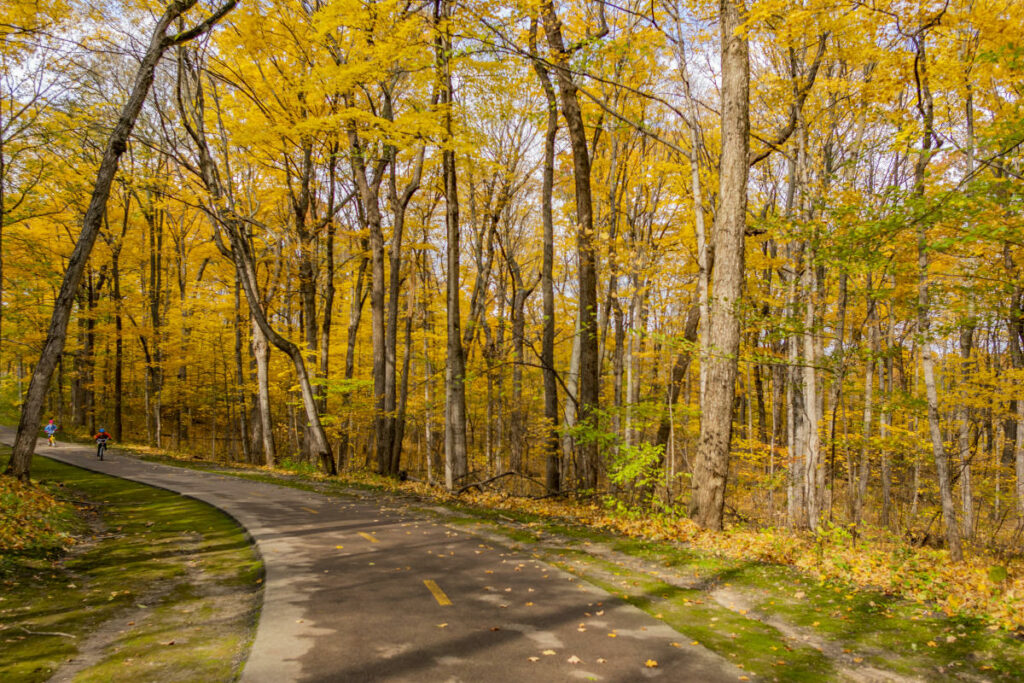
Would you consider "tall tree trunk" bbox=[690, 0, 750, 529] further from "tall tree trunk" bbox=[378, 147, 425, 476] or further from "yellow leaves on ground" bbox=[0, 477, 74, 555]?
"tall tree trunk" bbox=[378, 147, 425, 476]

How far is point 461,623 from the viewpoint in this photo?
563cm

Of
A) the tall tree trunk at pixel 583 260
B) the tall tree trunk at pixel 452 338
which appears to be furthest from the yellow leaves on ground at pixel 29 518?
the tall tree trunk at pixel 583 260

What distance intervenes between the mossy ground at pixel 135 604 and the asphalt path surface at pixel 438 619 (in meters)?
0.45

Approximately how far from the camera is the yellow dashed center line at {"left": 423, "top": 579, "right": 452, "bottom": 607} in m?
6.27

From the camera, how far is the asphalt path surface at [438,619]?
460 cm

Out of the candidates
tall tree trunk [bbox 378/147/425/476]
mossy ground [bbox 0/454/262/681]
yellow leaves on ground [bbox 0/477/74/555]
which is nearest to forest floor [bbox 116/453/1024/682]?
mossy ground [bbox 0/454/262/681]

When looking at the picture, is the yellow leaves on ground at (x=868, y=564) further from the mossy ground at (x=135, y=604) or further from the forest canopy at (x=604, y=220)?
the mossy ground at (x=135, y=604)

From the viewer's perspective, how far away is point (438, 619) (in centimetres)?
574

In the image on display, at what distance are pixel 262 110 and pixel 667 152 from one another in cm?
1542

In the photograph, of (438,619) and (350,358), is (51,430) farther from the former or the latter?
(438,619)

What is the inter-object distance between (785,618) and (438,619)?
3.86 m

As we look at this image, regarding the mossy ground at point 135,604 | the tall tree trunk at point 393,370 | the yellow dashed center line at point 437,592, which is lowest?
the mossy ground at point 135,604

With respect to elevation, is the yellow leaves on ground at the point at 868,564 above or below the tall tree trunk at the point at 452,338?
below

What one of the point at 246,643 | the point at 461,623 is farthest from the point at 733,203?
the point at 246,643
